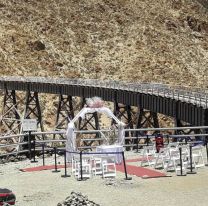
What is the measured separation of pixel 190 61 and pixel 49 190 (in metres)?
72.6

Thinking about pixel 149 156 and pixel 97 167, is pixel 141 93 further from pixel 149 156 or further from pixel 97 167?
pixel 97 167

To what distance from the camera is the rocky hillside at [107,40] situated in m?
75.9

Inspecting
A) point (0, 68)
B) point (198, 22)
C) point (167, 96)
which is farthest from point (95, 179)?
point (198, 22)

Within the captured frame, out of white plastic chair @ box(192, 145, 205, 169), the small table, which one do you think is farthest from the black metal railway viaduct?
the small table

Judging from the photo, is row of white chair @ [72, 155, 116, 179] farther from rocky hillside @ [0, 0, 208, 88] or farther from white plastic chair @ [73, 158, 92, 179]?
rocky hillside @ [0, 0, 208, 88]

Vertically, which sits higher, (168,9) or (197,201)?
(168,9)

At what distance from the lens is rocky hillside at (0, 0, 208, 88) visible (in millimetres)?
75875

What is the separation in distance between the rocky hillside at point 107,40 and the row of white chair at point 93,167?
5441cm

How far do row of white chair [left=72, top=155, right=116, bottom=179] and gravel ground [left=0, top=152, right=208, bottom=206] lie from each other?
0.24 metres

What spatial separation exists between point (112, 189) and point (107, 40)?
230ft

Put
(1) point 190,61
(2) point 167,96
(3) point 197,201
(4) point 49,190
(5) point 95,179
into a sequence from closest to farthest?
(3) point 197,201, (4) point 49,190, (5) point 95,179, (2) point 167,96, (1) point 190,61

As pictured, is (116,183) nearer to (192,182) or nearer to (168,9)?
(192,182)

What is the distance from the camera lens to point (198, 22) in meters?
92.6

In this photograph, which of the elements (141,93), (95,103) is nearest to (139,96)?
(141,93)
